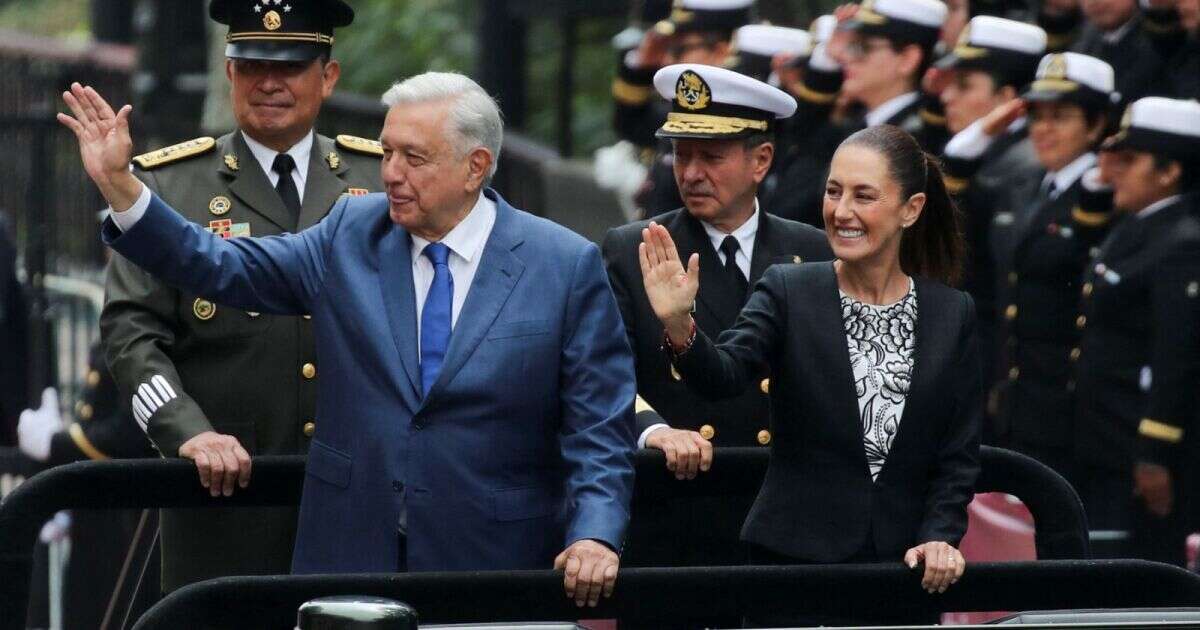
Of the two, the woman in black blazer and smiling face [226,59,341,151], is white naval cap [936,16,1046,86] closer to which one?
smiling face [226,59,341,151]

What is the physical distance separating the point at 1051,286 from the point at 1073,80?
76 cm

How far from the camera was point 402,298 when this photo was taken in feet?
15.0

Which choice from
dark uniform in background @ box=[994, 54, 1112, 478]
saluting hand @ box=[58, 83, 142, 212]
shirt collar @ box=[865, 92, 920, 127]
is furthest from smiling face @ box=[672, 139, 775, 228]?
shirt collar @ box=[865, 92, 920, 127]

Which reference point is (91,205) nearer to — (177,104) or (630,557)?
(177,104)

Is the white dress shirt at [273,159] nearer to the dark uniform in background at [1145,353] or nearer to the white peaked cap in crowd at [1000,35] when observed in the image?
the dark uniform in background at [1145,353]

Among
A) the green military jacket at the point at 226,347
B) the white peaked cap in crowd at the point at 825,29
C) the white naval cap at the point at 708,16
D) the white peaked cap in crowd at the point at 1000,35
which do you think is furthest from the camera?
the white naval cap at the point at 708,16

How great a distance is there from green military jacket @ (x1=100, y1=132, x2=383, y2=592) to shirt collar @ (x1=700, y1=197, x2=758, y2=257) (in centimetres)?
90

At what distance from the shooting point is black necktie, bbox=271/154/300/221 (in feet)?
18.1

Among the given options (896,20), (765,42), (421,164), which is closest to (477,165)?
(421,164)

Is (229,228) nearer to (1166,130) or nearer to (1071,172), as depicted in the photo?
(1166,130)

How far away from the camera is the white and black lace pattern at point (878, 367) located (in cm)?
461

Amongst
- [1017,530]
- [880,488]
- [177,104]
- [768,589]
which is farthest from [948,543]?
[177,104]

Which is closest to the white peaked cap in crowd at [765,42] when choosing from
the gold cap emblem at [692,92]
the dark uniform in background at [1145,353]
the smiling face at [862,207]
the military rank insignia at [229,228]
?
the dark uniform in background at [1145,353]

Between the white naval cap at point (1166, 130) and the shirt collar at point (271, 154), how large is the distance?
329cm
